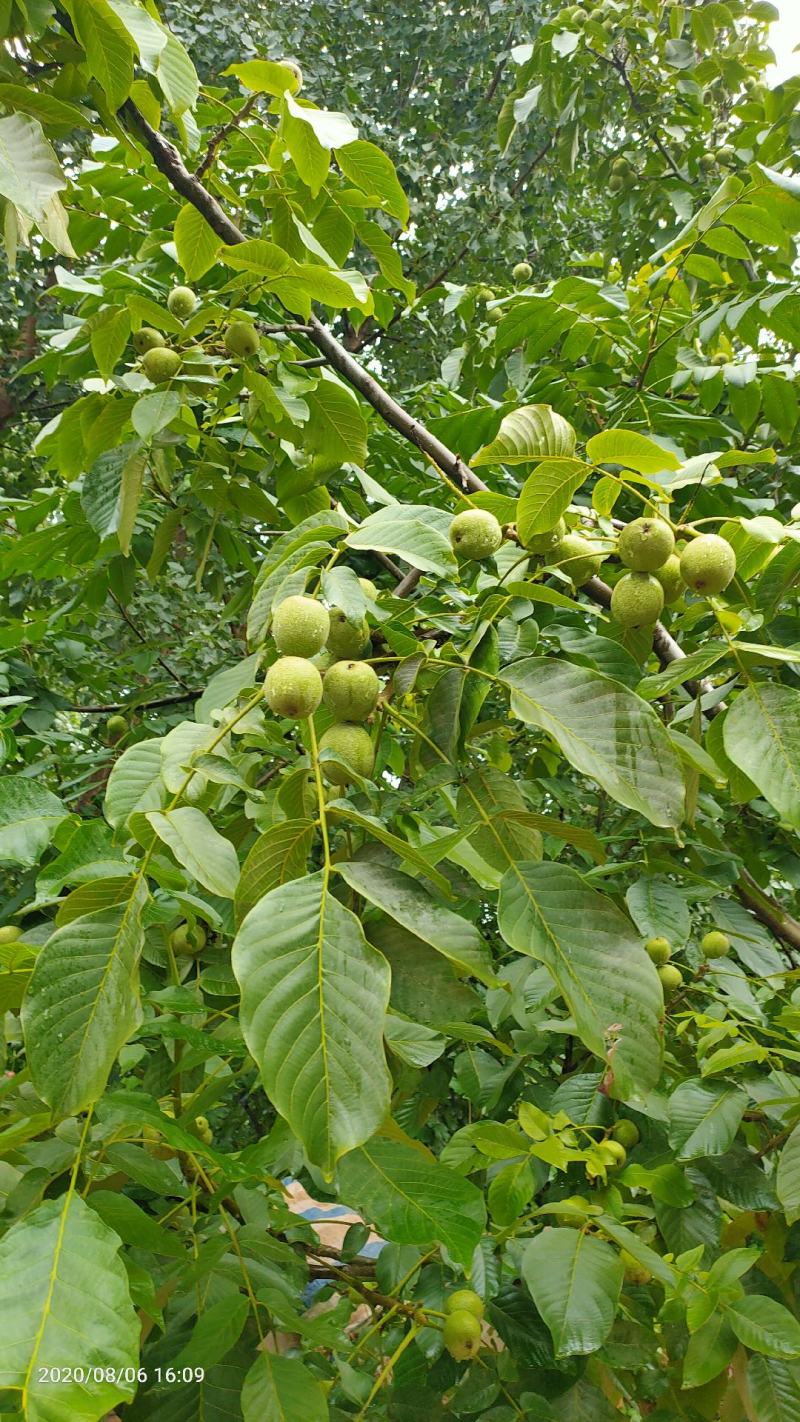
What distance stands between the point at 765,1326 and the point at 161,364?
152cm

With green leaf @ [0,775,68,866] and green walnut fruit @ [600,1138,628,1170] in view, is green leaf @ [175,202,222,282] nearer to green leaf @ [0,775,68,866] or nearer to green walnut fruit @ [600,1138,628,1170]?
green leaf @ [0,775,68,866]

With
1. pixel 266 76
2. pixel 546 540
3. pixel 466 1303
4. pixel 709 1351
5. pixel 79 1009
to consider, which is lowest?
pixel 466 1303

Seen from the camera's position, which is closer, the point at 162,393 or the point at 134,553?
the point at 162,393

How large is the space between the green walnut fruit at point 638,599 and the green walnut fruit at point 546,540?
89 mm

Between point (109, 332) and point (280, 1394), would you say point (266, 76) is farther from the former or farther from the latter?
point (280, 1394)

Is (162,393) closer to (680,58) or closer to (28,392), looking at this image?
(680,58)

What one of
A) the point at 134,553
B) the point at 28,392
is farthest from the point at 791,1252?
the point at 28,392

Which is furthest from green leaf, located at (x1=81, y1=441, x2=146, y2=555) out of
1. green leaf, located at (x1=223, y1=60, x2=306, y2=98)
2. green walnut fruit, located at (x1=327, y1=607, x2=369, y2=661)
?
green walnut fruit, located at (x1=327, y1=607, x2=369, y2=661)

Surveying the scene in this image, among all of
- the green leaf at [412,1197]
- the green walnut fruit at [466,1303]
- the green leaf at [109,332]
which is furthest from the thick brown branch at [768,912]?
the green leaf at [109,332]

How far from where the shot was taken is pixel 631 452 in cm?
95

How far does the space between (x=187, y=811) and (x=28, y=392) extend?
6403 mm

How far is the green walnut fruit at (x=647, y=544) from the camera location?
3.15 feet

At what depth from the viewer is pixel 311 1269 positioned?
1793mm

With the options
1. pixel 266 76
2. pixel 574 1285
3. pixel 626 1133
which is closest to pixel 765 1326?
pixel 574 1285
